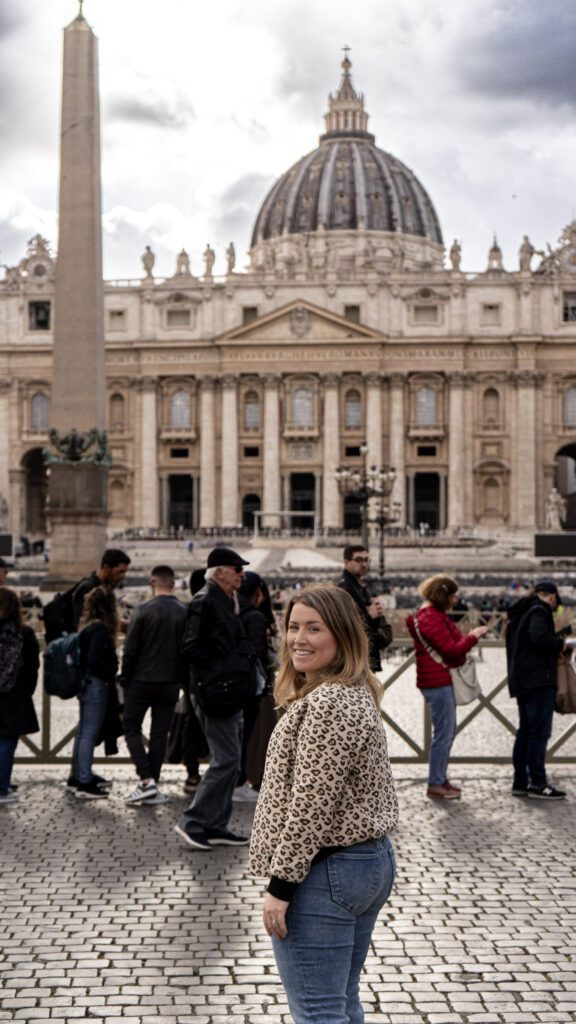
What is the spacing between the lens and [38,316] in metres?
76.4

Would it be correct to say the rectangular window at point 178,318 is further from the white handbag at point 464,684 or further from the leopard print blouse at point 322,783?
the leopard print blouse at point 322,783

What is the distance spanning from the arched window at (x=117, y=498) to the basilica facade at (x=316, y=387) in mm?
121

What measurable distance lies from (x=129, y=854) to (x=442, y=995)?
109 inches

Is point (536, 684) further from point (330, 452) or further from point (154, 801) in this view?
point (330, 452)

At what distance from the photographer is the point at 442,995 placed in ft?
17.3

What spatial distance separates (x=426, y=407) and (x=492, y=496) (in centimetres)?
656

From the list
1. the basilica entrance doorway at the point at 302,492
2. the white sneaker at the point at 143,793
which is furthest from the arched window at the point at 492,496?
the white sneaker at the point at 143,793

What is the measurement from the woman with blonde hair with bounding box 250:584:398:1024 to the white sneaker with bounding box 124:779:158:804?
512cm

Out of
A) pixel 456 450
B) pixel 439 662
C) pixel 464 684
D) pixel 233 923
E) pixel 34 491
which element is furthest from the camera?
pixel 34 491

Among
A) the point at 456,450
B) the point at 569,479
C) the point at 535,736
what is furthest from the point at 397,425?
the point at 535,736

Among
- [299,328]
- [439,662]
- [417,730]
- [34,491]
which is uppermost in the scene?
[299,328]

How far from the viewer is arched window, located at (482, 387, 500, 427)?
246 ft

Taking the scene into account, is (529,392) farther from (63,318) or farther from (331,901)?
(331,901)

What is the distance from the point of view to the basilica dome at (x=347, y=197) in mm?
Result: 96375
